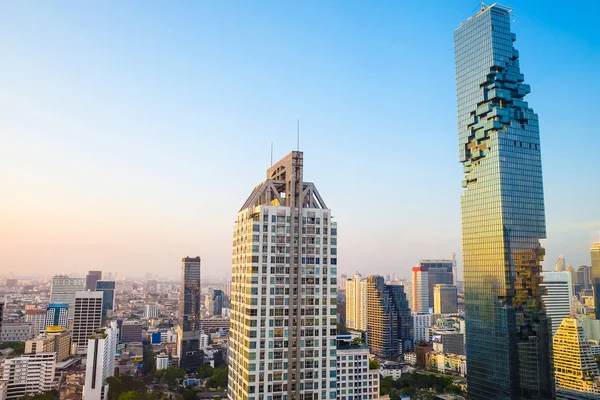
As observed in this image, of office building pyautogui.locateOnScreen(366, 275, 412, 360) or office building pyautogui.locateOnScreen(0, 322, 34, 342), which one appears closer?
office building pyautogui.locateOnScreen(0, 322, 34, 342)

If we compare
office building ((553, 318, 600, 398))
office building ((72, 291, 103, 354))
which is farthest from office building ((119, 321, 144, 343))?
office building ((553, 318, 600, 398))

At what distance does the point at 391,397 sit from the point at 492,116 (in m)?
57.3

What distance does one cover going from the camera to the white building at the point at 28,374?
93125 mm

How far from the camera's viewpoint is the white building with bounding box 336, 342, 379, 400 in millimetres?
77500

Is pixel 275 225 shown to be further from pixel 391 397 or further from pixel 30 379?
pixel 30 379

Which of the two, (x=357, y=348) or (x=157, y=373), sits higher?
(x=357, y=348)

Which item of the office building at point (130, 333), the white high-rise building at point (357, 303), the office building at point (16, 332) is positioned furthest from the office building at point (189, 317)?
the white high-rise building at point (357, 303)

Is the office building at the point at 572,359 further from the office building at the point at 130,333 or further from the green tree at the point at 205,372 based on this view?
the office building at the point at 130,333

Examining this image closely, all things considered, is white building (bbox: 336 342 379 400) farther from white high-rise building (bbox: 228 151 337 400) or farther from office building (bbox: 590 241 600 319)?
office building (bbox: 590 241 600 319)

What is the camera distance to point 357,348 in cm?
7994

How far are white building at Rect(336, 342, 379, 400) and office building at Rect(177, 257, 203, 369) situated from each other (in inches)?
2442

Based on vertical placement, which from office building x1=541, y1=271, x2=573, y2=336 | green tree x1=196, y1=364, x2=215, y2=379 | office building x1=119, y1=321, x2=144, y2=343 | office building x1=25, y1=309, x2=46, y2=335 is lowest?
green tree x1=196, y1=364, x2=215, y2=379

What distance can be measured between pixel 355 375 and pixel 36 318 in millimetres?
135092

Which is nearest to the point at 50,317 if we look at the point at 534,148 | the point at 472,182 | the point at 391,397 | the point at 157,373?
the point at 157,373
